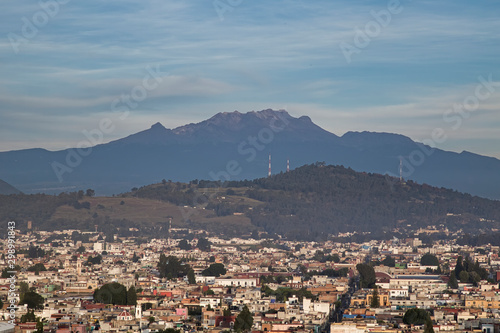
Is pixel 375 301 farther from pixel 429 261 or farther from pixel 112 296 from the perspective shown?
pixel 429 261

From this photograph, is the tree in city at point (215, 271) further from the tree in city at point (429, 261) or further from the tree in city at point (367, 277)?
the tree in city at point (429, 261)

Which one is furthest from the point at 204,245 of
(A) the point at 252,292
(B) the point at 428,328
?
(B) the point at 428,328

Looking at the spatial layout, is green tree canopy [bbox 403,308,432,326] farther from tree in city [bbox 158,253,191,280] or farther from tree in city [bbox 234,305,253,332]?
tree in city [bbox 158,253,191,280]

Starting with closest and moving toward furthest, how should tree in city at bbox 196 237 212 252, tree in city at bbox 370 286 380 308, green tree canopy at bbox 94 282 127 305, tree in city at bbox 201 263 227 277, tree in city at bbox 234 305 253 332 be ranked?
tree in city at bbox 234 305 253 332 → tree in city at bbox 370 286 380 308 → green tree canopy at bbox 94 282 127 305 → tree in city at bbox 201 263 227 277 → tree in city at bbox 196 237 212 252

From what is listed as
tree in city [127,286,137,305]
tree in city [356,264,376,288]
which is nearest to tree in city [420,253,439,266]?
tree in city [356,264,376,288]

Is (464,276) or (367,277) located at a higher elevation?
(464,276)

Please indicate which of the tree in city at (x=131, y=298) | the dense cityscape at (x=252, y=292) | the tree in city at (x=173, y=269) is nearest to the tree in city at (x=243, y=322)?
the dense cityscape at (x=252, y=292)

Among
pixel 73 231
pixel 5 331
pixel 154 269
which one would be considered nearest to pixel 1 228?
pixel 73 231

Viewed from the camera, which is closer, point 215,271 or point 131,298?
point 131,298

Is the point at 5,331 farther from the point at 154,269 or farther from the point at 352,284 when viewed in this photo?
the point at 154,269
